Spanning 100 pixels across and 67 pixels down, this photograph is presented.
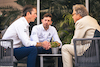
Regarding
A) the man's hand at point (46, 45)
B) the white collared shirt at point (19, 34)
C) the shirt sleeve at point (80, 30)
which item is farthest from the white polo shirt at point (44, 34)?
the shirt sleeve at point (80, 30)

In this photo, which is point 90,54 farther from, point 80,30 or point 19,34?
point 19,34

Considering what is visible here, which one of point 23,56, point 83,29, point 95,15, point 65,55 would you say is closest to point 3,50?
point 23,56

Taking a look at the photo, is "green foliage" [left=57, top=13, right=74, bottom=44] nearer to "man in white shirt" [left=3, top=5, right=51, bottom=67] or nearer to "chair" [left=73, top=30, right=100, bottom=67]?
"man in white shirt" [left=3, top=5, right=51, bottom=67]

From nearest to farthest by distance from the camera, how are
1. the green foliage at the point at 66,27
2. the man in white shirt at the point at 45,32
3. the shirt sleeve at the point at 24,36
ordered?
the shirt sleeve at the point at 24,36 → the man in white shirt at the point at 45,32 → the green foliage at the point at 66,27

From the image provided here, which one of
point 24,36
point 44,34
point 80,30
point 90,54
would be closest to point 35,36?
point 44,34

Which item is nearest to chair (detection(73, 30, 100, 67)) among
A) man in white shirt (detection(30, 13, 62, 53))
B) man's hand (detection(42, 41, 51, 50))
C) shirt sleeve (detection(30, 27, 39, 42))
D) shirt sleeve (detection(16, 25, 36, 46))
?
man's hand (detection(42, 41, 51, 50))

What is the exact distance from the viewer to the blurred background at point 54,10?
505 cm

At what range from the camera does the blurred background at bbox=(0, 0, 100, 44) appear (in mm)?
5047

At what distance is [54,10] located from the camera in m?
5.12

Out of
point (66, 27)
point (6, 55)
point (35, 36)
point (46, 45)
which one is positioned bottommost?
point (6, 55)

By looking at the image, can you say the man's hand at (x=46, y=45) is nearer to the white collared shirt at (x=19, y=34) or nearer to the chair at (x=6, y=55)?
the white collared shirt at (x=19, y=34)

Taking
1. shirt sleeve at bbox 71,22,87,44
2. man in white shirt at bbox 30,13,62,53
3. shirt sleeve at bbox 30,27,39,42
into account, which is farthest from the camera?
man in white shirt at bbox 30,13,62,53

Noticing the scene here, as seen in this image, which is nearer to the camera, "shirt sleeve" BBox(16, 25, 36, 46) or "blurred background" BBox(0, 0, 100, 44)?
"shirt sleeve" BBox(16, 25, 36, 46)

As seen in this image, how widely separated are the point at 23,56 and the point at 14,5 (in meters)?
2.71
